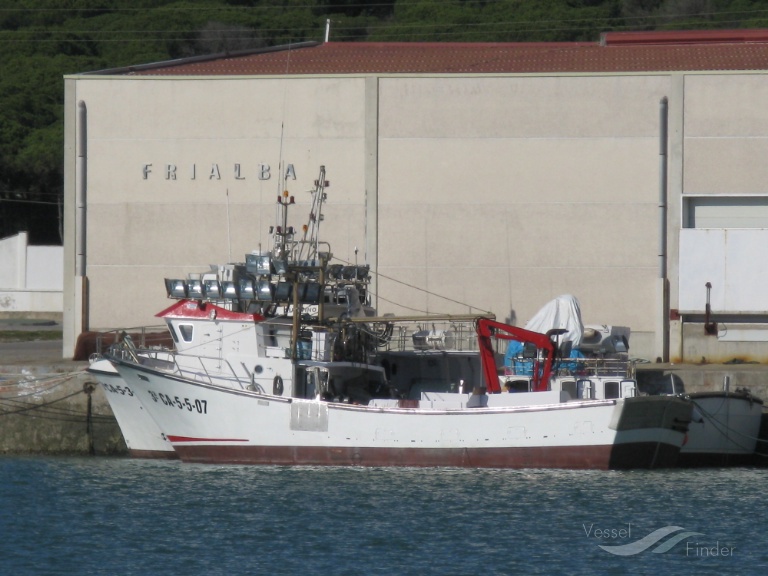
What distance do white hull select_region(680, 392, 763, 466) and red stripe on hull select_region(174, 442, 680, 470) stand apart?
696 millimetres

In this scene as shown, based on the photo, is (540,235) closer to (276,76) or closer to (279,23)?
(276,76)

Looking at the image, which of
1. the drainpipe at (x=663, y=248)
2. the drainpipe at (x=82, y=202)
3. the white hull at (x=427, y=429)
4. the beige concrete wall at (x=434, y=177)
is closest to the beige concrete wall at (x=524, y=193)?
the beige concrete wall at (x=434, y=177)

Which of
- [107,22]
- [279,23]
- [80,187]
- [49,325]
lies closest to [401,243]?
[80,187]

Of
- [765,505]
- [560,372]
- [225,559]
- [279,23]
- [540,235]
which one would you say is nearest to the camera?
[225,559]

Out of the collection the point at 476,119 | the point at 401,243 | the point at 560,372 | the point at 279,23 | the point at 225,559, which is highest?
the point at 279,23

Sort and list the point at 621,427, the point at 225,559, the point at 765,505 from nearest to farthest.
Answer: the point at 225,559, the point at 765,505, the point at 621,427

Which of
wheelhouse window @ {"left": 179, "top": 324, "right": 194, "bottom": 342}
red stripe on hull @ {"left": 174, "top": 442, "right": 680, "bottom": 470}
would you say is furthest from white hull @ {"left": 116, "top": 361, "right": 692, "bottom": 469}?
wheelhouse window @ {"left": 179, "top": 324, "right": 194, "bottom": 342}

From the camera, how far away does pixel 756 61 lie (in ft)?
108

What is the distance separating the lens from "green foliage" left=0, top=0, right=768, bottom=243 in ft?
204

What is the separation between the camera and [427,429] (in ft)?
78.1

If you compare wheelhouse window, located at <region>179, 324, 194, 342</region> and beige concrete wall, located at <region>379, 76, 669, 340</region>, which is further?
beige concrete wall, located at <region>379, 76, 669, 340</region>

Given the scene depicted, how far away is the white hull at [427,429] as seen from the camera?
77.3 feet

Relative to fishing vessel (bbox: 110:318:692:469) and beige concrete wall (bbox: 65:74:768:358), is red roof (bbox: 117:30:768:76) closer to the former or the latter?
Result: beige concrete wall (bbox: 65:74:768:358)

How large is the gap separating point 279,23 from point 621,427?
55028 mm
